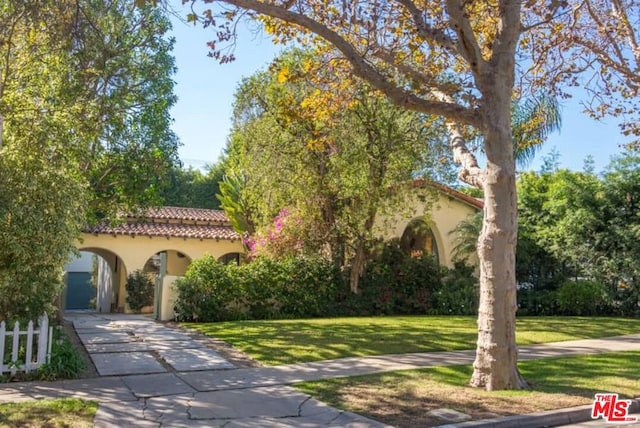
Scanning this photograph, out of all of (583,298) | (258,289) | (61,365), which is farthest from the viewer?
(583,298)

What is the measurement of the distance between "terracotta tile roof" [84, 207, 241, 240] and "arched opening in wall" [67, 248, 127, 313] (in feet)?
4.27

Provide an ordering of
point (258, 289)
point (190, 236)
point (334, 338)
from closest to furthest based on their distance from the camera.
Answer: point (334, 338) < point (258, 289) < point (190, 236)

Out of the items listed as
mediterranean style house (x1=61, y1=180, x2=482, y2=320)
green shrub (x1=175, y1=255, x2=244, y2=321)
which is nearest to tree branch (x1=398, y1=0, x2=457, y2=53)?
green shrub (x1=175, y1=255, x2=244, y2=321)

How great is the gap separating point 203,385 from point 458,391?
3588 millimetres

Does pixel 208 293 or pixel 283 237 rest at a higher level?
pixel 283 237

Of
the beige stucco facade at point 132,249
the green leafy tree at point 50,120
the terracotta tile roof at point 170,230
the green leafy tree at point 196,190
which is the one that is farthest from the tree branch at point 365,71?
the green leafy tree at point 196,190

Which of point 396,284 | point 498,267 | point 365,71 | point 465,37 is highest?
point 465,37

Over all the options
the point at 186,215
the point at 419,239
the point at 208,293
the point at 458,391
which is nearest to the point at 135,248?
the point at 186,215

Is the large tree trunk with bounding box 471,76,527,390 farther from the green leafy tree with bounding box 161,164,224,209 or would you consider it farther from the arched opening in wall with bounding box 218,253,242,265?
the green leafy tree with bounding box 161,164,224,209

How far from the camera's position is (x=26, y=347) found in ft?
27.9

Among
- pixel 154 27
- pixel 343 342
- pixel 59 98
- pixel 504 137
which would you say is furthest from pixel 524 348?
pixel 154 27

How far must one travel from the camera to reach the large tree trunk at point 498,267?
26.1 feet

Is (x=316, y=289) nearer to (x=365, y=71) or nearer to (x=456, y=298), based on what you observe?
(x=456, y=298)

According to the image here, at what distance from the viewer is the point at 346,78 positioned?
11.3 m
